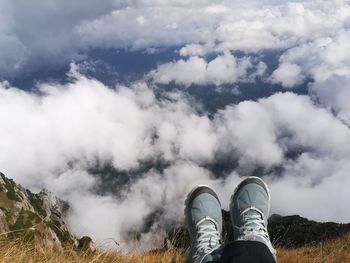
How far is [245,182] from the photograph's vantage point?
23.8 feet

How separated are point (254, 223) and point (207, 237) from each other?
64cm

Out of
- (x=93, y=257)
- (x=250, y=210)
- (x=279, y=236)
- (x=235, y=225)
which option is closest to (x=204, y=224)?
(x=235, y=225)

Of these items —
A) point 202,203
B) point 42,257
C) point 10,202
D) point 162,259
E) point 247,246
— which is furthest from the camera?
point 10,202

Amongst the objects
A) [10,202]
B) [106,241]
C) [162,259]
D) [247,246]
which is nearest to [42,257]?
[106,241]

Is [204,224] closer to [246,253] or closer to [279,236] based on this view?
[246,253]

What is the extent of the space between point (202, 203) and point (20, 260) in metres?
2.84

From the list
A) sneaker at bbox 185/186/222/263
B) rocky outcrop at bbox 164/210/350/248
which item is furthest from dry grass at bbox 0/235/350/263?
rocky outcrop at bbox 164/210/350/248

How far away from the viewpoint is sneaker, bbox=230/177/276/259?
5.98 meters

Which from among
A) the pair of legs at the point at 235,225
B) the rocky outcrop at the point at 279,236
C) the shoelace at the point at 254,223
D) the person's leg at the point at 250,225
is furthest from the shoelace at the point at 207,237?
the rocky outcrop at the point at 279,236

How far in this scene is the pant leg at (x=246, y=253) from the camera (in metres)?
4.74

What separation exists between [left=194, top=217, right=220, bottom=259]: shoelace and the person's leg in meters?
0.26

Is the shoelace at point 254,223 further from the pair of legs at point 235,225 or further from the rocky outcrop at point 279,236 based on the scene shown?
the rocky outcrop at point 279,236

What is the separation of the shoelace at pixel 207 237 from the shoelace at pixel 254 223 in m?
0.39

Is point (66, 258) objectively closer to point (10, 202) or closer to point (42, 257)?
point (42, 257)
